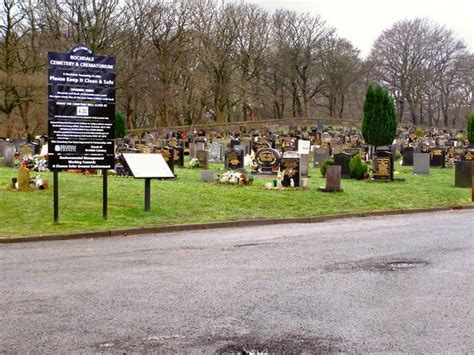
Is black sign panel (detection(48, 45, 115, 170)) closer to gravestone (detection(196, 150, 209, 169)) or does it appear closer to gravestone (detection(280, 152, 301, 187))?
gravestone (detection(280, 152, 301, 187))

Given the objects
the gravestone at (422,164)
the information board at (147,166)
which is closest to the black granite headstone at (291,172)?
the information board at (147,166)

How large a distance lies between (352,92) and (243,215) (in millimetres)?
74185

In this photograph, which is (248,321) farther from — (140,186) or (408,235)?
(140,186)

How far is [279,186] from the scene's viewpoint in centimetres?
1991

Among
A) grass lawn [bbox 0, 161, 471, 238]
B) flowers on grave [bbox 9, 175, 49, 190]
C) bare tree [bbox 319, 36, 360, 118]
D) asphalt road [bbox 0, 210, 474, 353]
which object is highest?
bare tree [bbox 319, 36, 360, 118]

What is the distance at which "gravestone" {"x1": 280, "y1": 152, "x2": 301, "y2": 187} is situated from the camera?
20.1 metres

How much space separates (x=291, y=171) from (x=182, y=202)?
4.98 m

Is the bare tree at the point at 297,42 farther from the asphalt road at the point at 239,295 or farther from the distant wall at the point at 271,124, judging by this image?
the asphalt road at the point at 239,295

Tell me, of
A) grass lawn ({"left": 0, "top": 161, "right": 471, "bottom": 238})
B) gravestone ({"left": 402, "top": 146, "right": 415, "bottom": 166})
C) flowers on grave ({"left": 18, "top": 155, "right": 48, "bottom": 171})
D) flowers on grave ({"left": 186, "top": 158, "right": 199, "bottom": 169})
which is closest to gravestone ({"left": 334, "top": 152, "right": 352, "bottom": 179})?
grass lawn ({"left": 0, "top": 161, "right": 471, "bottom": 238})

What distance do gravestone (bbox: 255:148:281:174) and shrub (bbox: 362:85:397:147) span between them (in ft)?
47.2

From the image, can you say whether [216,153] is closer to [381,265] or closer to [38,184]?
[38,184]

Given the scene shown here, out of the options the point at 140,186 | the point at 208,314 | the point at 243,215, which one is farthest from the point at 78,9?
the point at 208,314

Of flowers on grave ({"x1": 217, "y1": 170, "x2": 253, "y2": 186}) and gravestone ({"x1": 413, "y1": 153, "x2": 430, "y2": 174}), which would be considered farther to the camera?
gravestone ({"x1": 413, "y1": 153, "x2": 430, "y2": 174})

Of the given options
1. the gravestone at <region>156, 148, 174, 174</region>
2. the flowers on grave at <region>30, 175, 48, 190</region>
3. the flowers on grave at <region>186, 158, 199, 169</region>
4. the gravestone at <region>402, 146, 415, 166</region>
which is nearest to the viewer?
the flowers on grave at <region>30, 175, 48, 190</region>
